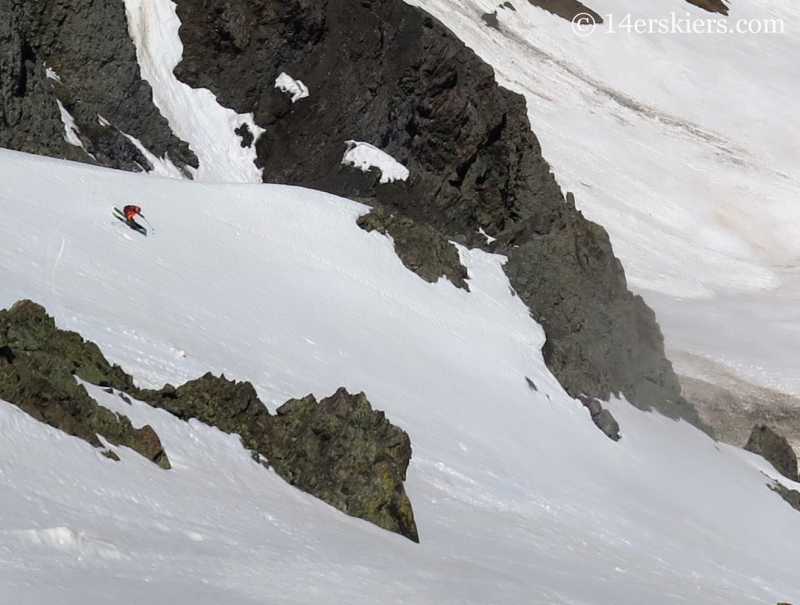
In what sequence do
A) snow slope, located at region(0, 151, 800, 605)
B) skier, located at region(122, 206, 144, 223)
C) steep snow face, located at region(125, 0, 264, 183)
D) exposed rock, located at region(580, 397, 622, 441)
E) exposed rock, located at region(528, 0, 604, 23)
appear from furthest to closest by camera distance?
exposed rock, located at region(528, 0, 604, 23), steep snow face, located at region(125, 0, 264, 183), exposed rock, located at region(580, 397, 622, 441), skier, located at region(122, 206, 144, 223), snow slope, located at region(0, 151, 800, 605)

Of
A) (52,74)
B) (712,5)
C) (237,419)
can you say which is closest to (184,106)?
(52,74)

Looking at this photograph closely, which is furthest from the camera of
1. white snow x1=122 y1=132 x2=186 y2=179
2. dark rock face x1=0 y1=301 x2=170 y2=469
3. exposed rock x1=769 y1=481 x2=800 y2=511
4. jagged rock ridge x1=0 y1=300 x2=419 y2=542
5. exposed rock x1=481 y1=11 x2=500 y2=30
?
exposed rock x1=481 y1=11 x2=500 y2=30

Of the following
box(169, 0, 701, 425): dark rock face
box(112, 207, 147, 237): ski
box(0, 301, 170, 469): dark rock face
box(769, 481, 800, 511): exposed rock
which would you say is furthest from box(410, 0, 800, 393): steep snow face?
box(0, 301, 170, 469): dark rock face

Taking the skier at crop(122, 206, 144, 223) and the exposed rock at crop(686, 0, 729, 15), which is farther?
the exposed rock at crop(686, 0, 729, 15)

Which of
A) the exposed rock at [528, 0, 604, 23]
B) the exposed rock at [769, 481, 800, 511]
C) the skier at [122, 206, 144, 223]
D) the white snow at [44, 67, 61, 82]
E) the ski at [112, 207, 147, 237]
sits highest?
the exposed rock at [528, 0, 604, 23]

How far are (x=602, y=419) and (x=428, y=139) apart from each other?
13497 millimetres

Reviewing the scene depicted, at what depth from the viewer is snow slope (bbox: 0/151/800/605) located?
26.3ft

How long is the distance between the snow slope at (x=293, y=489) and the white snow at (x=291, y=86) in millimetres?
8226

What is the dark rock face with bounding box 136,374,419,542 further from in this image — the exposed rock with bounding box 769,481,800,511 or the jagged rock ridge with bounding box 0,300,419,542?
the exposed rock with bounding box 769,481,800,511

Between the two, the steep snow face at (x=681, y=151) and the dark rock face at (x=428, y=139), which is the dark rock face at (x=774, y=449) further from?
the steep snow face at (x=681, y=151)

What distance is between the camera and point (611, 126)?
56.9 metres

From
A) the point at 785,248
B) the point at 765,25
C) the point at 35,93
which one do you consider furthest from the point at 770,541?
the point at 765,25

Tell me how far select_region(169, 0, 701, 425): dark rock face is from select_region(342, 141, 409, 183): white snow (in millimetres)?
235

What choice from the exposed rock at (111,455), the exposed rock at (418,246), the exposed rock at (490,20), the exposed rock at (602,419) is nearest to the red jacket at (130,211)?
the exposed rock at (418,246)
